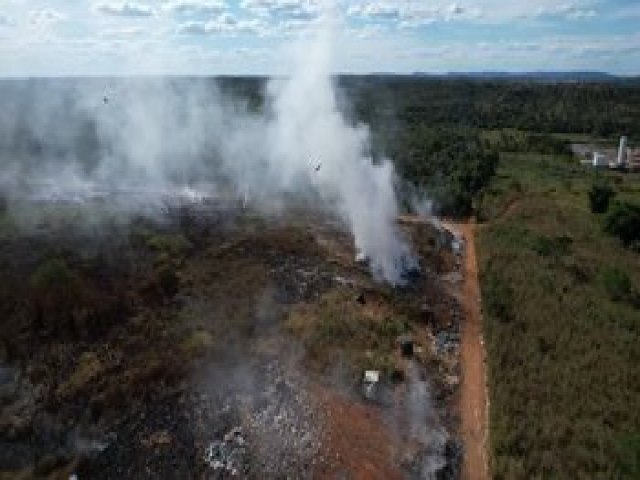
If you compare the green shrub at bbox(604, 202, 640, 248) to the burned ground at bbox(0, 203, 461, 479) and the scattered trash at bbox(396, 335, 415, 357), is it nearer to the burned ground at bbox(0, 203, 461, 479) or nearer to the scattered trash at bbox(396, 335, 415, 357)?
the burned ground at bbox(0, 203, 461, 479)

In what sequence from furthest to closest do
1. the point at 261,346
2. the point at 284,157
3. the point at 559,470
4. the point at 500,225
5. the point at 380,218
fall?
1. the point at 284,157
2. the point at 500,225
3. the point at 380,218
4. the point at 261,346
5. the point at 559,470

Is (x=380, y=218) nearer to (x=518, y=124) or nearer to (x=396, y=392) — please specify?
(x=396, y=392)

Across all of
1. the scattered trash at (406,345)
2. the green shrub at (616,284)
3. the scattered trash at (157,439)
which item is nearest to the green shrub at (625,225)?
the green shrub at (616,284)

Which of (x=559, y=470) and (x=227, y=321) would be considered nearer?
(x=559, y=470)

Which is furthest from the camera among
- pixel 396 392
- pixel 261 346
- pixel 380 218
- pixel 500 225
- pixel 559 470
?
pixel 500 225

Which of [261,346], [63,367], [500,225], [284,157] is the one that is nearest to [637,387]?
[261,346]
